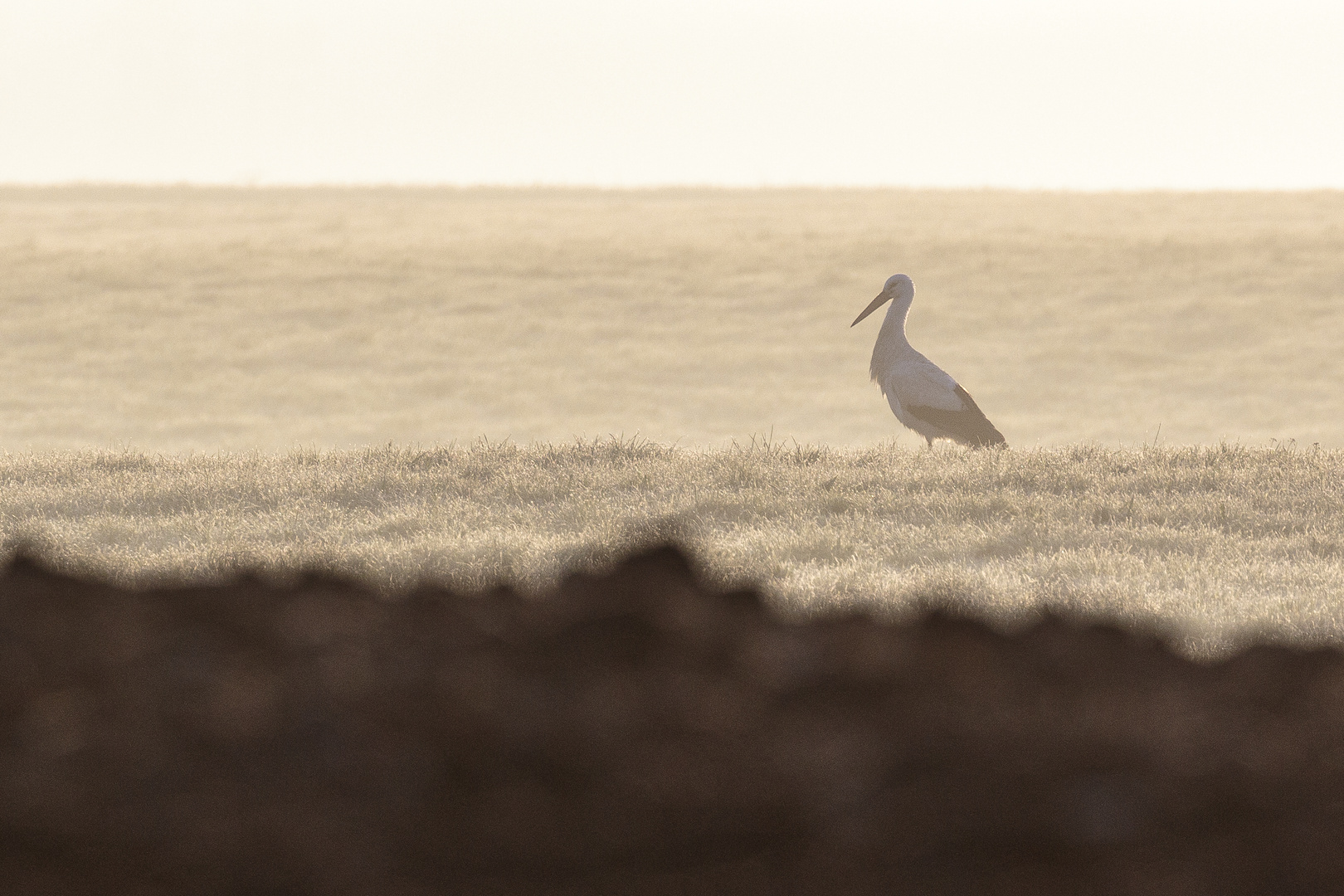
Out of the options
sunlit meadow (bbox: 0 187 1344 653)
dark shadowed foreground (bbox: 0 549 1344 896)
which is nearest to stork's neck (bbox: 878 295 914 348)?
sunlit meadow (bbox: 0 187 1344 653)

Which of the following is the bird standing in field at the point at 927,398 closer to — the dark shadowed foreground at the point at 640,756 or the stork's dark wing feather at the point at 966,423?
the stork's dark wing feather at the point at 966,423

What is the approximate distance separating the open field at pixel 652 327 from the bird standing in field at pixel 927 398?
4.34 meters

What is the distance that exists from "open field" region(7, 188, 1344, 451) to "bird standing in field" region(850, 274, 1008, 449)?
4.34m

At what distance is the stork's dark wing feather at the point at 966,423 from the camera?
13.2m

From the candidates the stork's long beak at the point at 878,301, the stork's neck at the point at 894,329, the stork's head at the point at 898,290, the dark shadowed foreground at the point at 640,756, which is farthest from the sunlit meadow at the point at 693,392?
the dark shadowed foreground at the point at 640,756

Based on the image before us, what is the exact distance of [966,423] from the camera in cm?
1320

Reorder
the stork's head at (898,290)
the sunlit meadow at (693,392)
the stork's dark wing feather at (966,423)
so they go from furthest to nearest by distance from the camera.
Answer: the stork's head at (898,290)
the stork's dark wing feather at (966,423)
the sunlit meadow at (693,392)

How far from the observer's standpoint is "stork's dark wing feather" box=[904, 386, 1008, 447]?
13164mm

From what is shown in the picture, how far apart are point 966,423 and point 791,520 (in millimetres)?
4661

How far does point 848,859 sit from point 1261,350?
26427 millimetres

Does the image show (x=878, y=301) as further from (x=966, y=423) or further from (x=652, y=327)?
(x=652, y=327)

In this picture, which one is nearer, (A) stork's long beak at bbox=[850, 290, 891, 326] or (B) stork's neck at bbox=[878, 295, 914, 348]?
(B) stork's neck at bbox=[878, 295, 914, 348]

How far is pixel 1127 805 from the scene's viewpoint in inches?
106

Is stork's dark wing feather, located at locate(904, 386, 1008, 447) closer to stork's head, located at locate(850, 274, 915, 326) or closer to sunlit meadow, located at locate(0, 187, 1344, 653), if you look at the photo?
sunlit meadow, located at locate(0, 187, 1344, 653)
